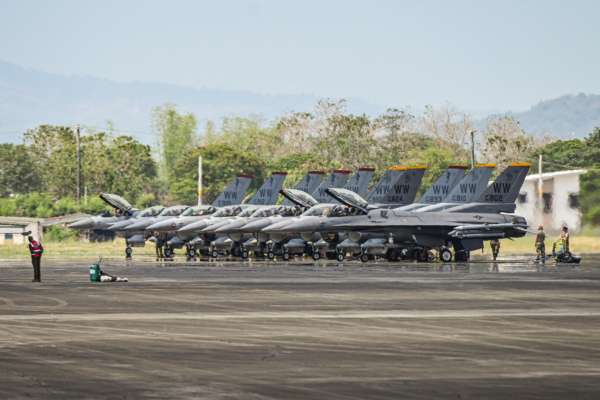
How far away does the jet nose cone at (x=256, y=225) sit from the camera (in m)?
39.7

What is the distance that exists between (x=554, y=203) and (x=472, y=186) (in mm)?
12331

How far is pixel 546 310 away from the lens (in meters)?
15.0

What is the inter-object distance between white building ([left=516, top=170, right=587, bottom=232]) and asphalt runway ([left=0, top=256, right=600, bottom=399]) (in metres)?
30.6

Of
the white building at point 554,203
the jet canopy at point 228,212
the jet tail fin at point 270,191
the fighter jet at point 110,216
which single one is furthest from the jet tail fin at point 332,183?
the white building at point 554,203

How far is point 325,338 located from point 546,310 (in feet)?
18.2

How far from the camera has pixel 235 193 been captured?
4978cm

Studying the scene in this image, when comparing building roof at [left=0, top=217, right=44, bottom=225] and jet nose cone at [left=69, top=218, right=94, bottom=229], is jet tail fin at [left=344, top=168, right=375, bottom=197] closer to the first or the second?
jet nose cone at [left=69, top=218, right=94, bottom=229]

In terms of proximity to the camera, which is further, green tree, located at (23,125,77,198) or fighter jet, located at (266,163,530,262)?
green tree, located at (23,125,77,198)

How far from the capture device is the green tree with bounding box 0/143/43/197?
90.8 m

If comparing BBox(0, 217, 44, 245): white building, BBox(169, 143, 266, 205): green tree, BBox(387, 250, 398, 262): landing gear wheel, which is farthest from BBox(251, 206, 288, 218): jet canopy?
BBox(169, 143, 266, 205): green tree

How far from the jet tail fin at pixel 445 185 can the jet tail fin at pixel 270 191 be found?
8698 mm

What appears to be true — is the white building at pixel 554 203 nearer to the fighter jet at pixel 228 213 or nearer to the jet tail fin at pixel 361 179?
the jet tail fin at pixel 361 179

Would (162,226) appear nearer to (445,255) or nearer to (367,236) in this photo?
(367,236)

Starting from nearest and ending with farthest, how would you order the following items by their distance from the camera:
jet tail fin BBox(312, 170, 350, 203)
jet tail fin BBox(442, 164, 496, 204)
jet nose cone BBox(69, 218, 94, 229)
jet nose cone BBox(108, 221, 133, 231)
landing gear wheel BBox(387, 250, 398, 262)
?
landing gear wheel BBox(387, 250, 398, 262) < jet tail fin BBox(442, 164, 496, 204) < jet nose cone BBox(108, 221, 133, 231) < jet nose cone BBox(69, 218, 94, 229) < jet tail fin BBox(312, 170, 350, 203)
